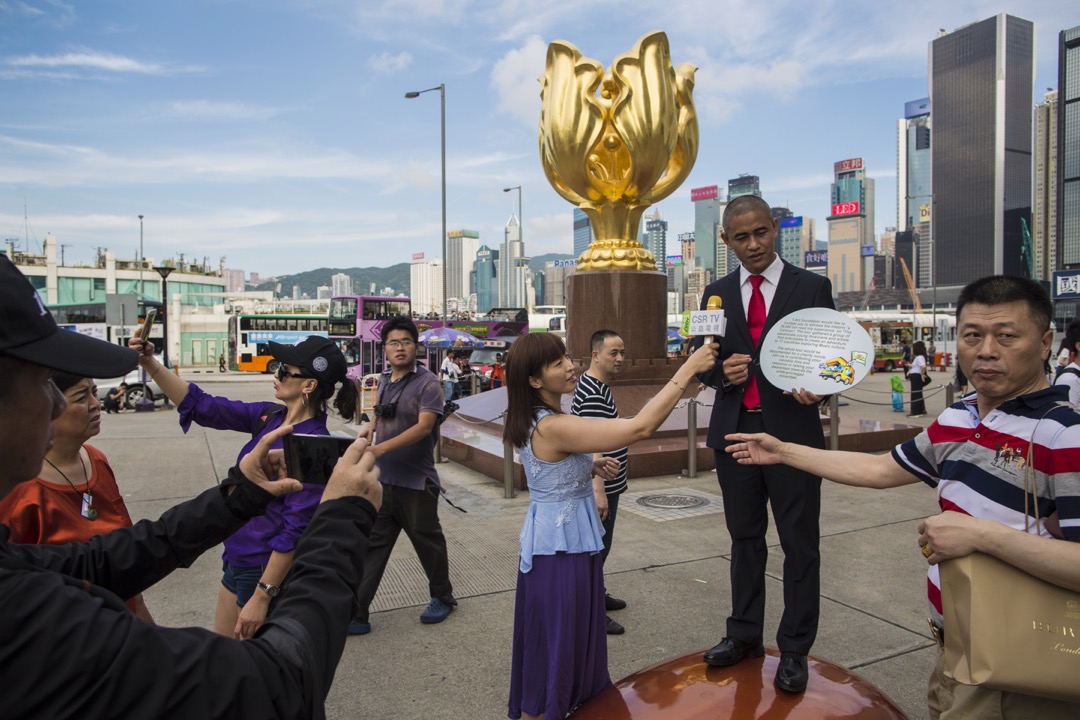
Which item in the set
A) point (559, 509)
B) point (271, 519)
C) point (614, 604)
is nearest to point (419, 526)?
point (614, 604)

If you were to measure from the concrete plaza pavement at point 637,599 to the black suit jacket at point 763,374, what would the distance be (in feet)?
4.44

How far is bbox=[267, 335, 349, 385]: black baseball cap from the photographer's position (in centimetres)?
301

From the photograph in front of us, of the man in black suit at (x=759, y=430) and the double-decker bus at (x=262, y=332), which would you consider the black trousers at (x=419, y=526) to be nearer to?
the man in black suit at (x=759, y=430)

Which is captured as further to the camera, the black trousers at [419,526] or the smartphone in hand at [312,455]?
the black trousers at [419,526]

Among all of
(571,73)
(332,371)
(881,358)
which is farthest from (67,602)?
(881,358)

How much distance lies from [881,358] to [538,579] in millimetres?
35397

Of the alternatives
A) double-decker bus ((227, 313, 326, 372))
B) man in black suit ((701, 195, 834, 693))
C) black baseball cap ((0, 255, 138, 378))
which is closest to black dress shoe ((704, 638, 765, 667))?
man in black suit ((701, 195, 834, 693))

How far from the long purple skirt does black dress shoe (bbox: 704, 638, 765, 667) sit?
1.40ft

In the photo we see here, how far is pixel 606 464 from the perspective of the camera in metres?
3.32

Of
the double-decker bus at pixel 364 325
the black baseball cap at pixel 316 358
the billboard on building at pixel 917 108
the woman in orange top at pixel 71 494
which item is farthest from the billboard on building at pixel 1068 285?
the billboard on building at pixel 917 108

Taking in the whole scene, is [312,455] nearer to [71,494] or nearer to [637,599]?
[71,494]

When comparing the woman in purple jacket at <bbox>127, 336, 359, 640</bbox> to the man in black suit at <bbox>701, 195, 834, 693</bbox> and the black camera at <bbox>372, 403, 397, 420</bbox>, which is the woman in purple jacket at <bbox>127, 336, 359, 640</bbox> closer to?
the black camera at <bbox>372, 403, 397, 420</bbox>

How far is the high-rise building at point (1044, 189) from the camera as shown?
336ft

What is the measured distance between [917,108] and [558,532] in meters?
230
